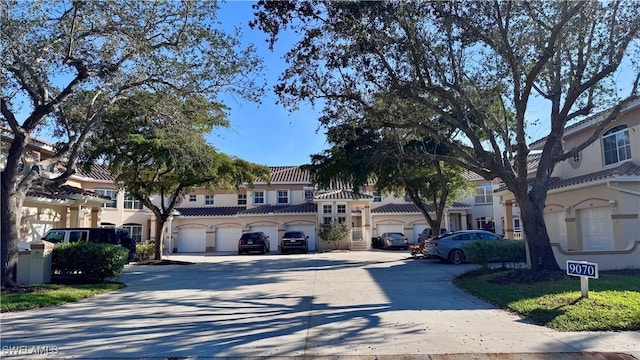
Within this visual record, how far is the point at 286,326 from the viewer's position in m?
7.92

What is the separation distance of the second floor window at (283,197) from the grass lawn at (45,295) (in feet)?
85.8

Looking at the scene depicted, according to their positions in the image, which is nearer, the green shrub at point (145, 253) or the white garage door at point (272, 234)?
the green shrub at point (145, 253)

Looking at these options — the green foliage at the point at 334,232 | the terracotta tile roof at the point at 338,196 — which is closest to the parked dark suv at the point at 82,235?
the green foliage at the point at 334,232

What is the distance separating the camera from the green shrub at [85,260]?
43.5 ft

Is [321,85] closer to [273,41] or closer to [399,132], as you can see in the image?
[273,41]

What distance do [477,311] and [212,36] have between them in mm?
10402

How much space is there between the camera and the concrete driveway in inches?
252

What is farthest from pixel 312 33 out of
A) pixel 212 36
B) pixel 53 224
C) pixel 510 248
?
pixel 53 224

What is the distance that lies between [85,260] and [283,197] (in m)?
26.3

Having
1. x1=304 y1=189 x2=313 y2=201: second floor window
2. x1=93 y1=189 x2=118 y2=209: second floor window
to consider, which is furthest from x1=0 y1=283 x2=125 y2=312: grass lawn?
x1=304 y1=189 x2=313 y2=201: second floor window

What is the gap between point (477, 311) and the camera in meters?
9.08

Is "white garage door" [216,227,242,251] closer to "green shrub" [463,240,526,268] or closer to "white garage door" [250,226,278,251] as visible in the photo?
"white garage door" [250,226,278,251]

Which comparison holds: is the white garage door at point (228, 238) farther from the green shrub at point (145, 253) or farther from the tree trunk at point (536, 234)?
the tree trunk at point (536, 234)

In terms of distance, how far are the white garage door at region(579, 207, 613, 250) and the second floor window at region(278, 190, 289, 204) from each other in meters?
25.1
